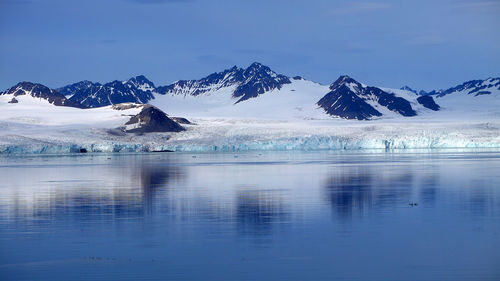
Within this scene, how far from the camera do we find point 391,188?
27688 mm

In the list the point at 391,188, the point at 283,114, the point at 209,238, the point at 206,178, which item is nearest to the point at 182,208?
the point at 209,238

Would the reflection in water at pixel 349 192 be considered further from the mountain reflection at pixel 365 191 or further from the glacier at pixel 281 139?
the glacier at pixel 281 139

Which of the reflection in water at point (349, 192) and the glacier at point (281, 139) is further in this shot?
the glacier at point (281, 139)

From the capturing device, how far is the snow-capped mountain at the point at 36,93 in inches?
6299

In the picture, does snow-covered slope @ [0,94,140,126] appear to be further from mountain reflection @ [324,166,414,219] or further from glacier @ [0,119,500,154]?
mountain reflection @ [324,166,414,219]

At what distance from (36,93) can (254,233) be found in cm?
15591

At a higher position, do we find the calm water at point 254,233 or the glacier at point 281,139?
the glacier at point 281,139

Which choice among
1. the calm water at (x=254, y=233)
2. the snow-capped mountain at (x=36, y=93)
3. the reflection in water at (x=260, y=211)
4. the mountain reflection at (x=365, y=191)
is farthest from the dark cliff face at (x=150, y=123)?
the reflection in water at (x=260, y=211)

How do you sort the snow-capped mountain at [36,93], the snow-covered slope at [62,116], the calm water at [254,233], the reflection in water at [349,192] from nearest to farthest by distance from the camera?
the calm water at [254,233] < the reflection in water at [349,192] < the snow-covered slope at [62,116] < the snow-capped mountain at [36,93]

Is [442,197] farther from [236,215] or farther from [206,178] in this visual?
[206,178]

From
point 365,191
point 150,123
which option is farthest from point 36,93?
point 365,191

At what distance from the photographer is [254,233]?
16.3 m

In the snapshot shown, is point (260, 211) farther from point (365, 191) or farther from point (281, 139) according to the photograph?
point (281, 139)

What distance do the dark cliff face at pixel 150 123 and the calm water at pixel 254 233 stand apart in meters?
80.3
